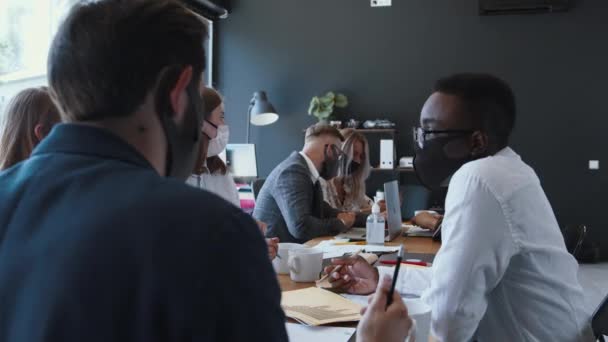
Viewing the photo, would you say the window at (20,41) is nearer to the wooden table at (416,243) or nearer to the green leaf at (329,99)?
the wooden table at (416,243)

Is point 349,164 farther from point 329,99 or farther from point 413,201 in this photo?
point 329,99

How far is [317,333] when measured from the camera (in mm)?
1318

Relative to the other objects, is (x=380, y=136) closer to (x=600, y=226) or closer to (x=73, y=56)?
(x=600, y=226)

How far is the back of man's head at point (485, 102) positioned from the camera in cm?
160

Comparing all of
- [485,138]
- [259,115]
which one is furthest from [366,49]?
[485,138]

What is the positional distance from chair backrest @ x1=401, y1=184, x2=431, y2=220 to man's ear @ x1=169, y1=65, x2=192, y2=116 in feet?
14.4

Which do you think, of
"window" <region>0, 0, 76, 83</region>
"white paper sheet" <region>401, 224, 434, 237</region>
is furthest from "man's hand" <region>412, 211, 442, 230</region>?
"window" <region>0, 0, 76, 83</region>

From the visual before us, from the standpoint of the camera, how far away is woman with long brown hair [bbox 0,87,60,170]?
5.94 ft

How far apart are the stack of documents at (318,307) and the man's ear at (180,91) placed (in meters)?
0.73

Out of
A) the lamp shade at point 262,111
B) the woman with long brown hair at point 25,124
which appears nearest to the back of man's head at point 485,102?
the woman with long brown hair at point 25,124

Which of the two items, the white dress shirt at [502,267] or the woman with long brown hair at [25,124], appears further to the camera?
the woman with long brown hair at [25,124]

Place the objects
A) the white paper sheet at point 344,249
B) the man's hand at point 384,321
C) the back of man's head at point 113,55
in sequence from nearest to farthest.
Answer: the back of man's head at point 113,55 < the man's hand at point 384,321 < the white paper sheet at point 344,249

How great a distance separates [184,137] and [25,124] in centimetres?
127

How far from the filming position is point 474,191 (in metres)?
1.35
